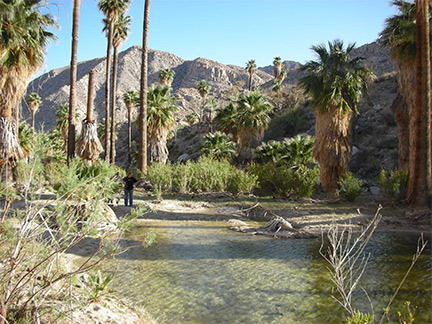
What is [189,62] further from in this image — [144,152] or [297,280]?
[297,280]

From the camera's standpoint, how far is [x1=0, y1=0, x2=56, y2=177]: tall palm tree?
47.8 feet

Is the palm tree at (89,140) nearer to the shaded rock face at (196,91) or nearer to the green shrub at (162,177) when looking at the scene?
the shaded rock face at (196,91)

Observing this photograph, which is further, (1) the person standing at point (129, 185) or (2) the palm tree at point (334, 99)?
(2) the palm tree at point (334, 99)

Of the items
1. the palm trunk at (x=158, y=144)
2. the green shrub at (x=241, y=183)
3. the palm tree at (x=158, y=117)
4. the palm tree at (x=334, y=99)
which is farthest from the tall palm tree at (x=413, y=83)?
the palm trunk at (x=158, y=144)

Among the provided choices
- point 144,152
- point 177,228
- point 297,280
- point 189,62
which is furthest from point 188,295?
point 189,62

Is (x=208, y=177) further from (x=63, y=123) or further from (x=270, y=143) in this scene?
(x=63, y=123)

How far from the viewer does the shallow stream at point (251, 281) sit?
210 inches

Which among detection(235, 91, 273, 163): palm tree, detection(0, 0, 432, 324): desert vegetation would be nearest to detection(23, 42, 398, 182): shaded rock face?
detection(0, 0, 432, 324): desert vegetation

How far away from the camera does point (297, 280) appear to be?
22.3 ft

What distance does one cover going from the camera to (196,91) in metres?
122

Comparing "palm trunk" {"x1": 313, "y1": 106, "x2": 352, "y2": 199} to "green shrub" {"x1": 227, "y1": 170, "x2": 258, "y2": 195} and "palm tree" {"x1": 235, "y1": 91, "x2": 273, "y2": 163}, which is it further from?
"palm tree" {"x1": 235, "y1": 91, "x2": 273, "y2": 163}

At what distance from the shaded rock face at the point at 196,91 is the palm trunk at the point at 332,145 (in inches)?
128

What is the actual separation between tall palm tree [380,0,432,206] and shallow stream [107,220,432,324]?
440cm

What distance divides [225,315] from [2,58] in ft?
48.1
